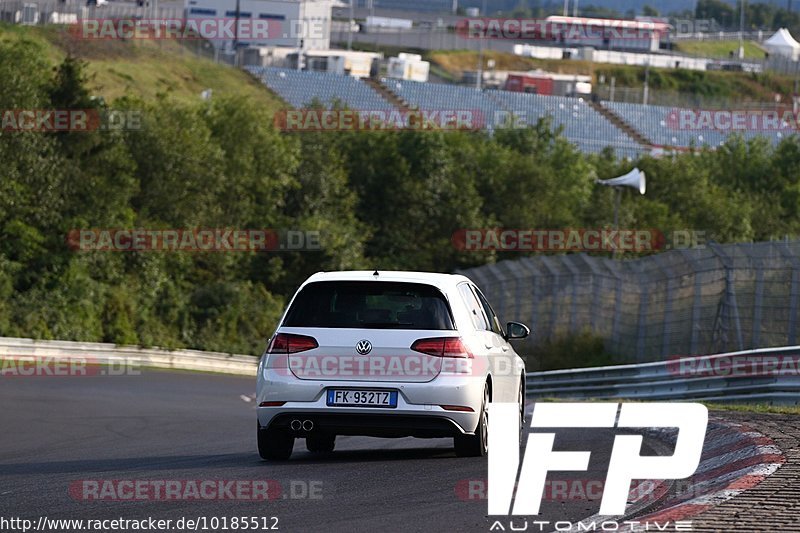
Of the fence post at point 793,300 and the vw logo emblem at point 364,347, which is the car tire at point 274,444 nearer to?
the vw logo emblem at point 364,347

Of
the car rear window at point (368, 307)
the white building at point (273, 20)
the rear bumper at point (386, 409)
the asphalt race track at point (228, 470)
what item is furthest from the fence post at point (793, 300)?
the white building at point (273, 20)

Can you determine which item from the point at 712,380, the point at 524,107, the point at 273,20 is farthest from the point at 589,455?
the point at 273,20

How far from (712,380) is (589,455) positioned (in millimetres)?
7199

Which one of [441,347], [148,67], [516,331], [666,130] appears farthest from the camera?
[666,130]

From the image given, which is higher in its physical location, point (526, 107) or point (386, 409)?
point (386, 409)

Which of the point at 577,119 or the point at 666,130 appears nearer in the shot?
the point at 577,119

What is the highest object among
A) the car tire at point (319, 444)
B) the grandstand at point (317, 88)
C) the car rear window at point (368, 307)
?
the car rear window at point (368, 307)

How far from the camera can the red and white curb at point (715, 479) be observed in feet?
27.1

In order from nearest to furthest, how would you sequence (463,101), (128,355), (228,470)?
(228,470) < (128,355) < (463,101)

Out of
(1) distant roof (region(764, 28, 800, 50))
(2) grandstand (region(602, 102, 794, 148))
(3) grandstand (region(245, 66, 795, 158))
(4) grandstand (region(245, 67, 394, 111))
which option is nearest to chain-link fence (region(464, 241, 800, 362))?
(3) grandstand (region(245, 66, 795, 158))

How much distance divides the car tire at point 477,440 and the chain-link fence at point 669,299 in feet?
44.5

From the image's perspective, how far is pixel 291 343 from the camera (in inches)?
466

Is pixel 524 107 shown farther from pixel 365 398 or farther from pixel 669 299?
pixel 365 398

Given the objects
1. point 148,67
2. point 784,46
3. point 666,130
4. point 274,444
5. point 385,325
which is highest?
point 385,325
